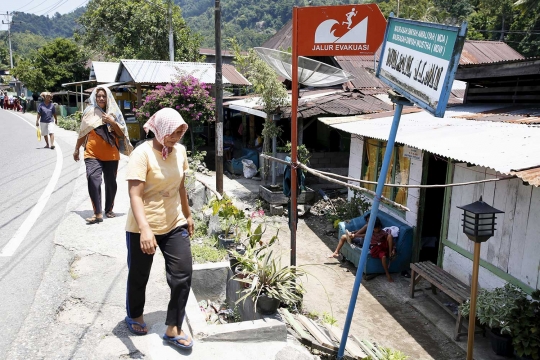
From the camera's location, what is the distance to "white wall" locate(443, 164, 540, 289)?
18.5 feet

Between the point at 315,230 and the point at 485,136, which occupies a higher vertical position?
the point at 485,136

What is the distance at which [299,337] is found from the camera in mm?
4148

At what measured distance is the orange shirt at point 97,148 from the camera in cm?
625

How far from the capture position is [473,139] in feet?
20.4

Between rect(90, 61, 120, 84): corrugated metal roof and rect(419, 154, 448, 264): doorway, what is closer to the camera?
rect(419, 154, 448, 264): doorway

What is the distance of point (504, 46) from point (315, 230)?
1411 cm

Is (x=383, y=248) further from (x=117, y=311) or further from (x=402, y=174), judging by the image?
(x=117, y=311)

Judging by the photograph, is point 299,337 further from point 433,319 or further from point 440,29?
point 433,319

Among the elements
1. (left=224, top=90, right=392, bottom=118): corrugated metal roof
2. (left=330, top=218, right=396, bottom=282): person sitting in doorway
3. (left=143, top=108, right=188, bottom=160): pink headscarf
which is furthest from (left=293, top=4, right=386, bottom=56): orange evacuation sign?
(left=224, top=90, right=392, bottom=118): corrugated metal roof

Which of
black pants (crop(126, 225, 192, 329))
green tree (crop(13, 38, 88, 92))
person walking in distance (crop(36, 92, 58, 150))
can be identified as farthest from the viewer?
green tree (crop(13, 38, 88, 92))

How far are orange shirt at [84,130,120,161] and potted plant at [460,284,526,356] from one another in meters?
5.17

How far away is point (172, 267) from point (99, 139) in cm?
350

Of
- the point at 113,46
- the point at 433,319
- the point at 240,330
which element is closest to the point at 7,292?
the point at 240,330

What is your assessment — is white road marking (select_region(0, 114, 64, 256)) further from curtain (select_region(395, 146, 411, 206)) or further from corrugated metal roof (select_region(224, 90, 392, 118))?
curtain (select_region(395, 146, 411, 206))
